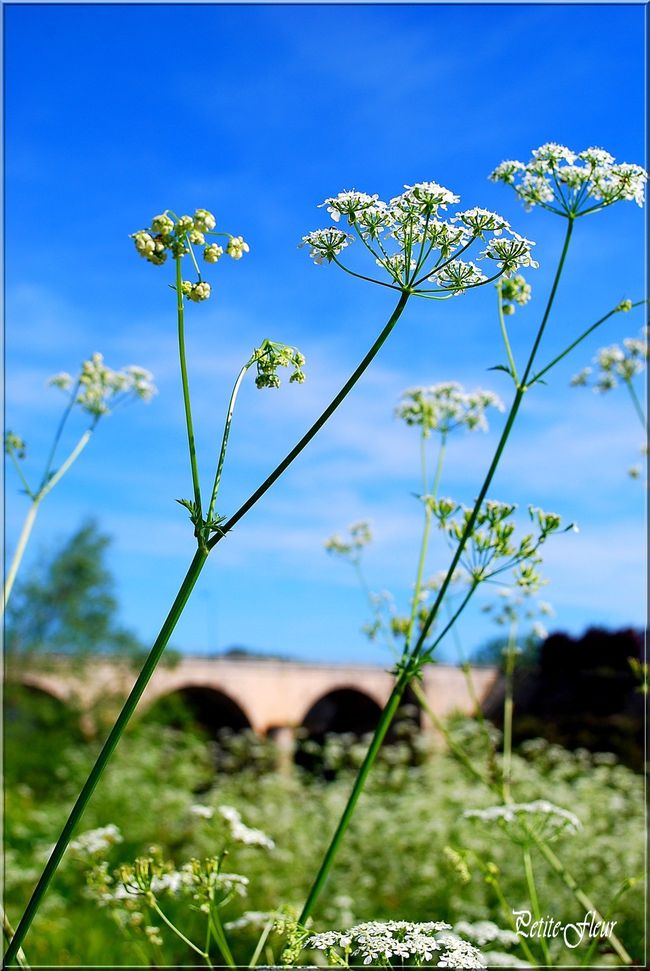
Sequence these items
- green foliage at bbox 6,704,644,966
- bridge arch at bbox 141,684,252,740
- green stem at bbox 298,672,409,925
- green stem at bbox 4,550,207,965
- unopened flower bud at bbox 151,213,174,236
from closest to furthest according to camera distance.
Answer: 1. green stem at bbox 4,550,207,965
2. unopened flower bud at bbox 151,213,174,236
3. green stem at bbox 298,672,409,925
4. green foliage at bbox 6,704,644,966
5. bridge arch at bbox 141,684,252,740

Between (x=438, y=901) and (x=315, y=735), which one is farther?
(x=315, y=735)

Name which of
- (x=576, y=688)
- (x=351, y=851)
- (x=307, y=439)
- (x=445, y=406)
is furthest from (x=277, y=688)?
(x=307, y=439)

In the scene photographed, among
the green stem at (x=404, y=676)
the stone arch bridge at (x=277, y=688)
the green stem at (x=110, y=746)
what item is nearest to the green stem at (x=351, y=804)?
the green stem at (x=404, y=676)

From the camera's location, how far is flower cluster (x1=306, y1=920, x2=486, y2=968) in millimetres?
1681

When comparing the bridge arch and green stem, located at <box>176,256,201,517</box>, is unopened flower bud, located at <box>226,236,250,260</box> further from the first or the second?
the bridge arch

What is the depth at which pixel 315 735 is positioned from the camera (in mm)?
38875

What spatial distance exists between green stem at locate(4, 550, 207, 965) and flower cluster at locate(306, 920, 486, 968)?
1.67 ft

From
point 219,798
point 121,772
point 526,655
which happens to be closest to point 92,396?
point 219,798

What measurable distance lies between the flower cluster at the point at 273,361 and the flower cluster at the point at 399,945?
1.08 metres

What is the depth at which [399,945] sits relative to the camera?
172 centimetres

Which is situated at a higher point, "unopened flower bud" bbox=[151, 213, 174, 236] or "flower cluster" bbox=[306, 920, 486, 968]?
"unopened flower bud" bbox=[151, 213, 174, 236]

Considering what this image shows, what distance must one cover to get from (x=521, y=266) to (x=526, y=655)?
26.7 meters

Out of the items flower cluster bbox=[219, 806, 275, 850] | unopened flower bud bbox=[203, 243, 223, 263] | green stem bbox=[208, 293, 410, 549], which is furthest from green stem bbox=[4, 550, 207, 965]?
flower cluster bbox=[219, 806, 275, 850]

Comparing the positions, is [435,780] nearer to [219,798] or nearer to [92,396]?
[219,798]
